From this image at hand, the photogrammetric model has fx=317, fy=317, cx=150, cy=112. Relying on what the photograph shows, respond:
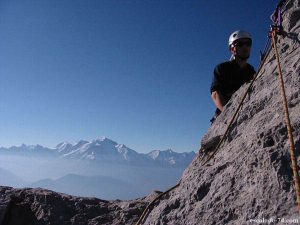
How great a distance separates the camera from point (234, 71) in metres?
8.09

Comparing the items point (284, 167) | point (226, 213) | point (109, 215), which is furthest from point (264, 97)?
point (109, 215)

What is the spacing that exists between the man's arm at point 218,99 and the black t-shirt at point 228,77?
0.10 metres

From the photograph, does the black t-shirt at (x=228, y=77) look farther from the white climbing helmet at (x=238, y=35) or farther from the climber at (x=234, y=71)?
the white climbing helmet at (x=238, y=35)

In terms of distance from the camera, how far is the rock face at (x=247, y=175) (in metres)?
4.20

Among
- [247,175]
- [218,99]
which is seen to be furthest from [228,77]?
[247,175]

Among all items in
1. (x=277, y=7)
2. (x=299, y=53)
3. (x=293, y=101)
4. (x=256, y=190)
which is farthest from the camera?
(x=277, y=7)

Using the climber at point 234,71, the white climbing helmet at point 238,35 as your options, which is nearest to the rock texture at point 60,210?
the climber at point 234,71

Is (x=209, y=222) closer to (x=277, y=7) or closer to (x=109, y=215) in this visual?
(x=109, y=215)

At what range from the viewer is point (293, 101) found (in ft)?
17.1

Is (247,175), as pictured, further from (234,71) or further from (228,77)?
(234,71)

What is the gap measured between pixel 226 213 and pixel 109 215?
445 cm

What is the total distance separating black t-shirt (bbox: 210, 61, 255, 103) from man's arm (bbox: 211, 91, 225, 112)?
0.10m

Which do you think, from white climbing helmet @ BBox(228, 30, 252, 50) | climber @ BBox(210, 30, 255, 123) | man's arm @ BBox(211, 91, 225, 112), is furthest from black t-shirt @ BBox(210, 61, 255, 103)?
white climbing helmet @ BBox(228, 30, 252, 50)

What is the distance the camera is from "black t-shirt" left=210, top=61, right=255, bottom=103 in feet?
25.7
